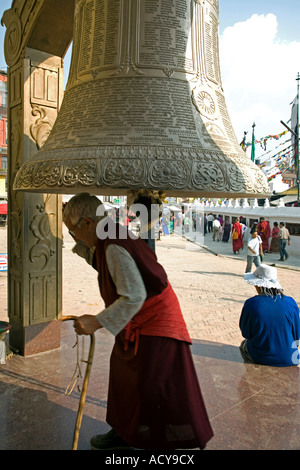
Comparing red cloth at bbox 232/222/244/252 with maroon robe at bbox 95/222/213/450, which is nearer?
maroon robe at bbox 95/222/213/450

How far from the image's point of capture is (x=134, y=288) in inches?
70.9

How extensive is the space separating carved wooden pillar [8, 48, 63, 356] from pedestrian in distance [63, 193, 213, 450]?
2079 millimetres

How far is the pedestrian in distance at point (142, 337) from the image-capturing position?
1827mm

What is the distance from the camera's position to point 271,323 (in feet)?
12.4

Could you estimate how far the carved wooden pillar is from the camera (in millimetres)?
3922

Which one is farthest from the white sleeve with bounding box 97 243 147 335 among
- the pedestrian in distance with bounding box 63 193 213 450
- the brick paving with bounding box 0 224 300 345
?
the brick paving with bounding box 0 224 300 345

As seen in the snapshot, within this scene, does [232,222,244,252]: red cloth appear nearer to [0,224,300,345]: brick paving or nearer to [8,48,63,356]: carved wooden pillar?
[0,224,300,345]: brick paving

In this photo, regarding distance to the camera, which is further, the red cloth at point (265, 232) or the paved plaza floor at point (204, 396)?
the red cloth at point (265, 232)

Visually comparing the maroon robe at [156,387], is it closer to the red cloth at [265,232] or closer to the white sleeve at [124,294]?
the white sleeve at [124,294]

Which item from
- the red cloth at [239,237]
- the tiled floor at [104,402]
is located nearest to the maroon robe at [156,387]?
the tiled floor at [104,402]

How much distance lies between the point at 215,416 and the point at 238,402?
0.33 m

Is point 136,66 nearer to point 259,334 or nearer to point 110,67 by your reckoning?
point 110,67

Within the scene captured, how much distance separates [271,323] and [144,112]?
2.72 m

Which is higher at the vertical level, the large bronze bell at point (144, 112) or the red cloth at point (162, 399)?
the large bronze bell at point (144, 112)
